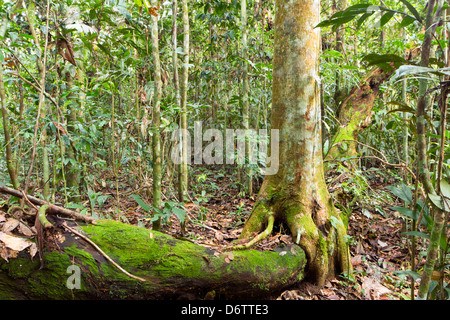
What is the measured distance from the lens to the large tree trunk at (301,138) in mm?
2371

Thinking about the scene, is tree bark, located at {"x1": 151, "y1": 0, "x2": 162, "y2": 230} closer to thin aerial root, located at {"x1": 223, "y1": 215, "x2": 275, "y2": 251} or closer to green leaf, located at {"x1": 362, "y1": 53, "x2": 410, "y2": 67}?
thin aerial root, located at {"x1": 223, "y1": 215, "x2": 275, "y2": 251}

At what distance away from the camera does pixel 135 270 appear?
5.05 feet

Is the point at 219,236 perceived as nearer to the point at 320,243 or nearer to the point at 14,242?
the point at 320,243

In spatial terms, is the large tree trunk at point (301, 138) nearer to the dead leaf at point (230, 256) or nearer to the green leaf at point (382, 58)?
the dead leaf at point (230, 256)

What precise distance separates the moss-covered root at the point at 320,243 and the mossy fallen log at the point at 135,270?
33 cm

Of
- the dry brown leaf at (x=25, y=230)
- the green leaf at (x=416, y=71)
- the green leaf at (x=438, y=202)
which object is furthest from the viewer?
the dry brown leaf at (x=25, y=230)

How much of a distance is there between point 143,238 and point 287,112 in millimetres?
1537

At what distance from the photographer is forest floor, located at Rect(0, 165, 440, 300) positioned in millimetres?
2213

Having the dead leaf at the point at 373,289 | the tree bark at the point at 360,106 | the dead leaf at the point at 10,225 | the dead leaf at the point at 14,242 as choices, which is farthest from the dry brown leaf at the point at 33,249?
the tree bark at the point at 360,106

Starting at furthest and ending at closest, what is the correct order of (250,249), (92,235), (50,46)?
(50,46), (250,249), (92,235)

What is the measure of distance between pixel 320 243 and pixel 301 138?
887 millimetres

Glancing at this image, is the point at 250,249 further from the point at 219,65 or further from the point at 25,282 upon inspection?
the point at 219,65
